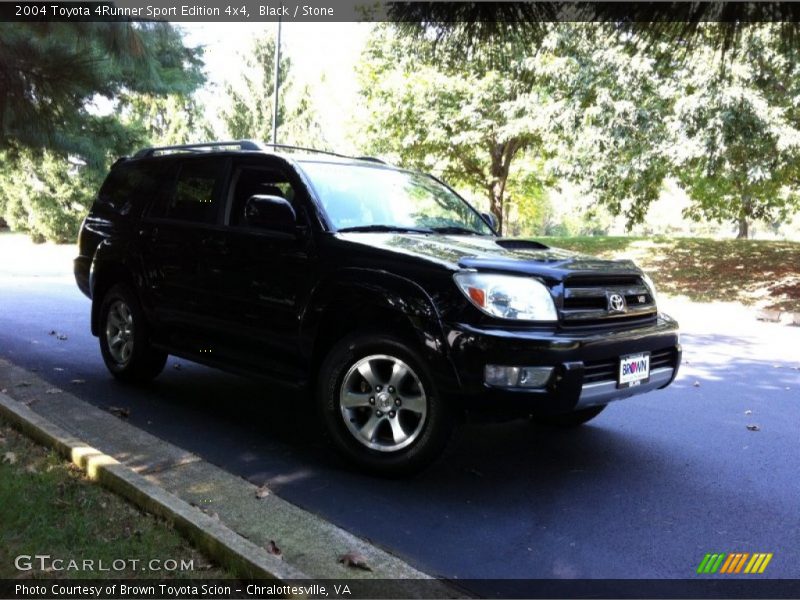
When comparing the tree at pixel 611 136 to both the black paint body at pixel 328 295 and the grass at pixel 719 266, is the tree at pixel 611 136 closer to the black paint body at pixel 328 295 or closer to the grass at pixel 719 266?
the grass at pixel 719 266

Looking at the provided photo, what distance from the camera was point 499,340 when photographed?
12.2 feet

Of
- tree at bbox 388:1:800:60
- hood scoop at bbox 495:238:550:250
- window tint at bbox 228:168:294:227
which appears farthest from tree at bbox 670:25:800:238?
tree at bbox 388:1:800:60

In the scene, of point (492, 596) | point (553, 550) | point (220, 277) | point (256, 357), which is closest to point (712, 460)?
point (553, 550)

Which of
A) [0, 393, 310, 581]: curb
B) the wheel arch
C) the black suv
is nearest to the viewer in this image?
[0, 393, 310, 581]: curb

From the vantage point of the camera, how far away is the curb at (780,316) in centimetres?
1342

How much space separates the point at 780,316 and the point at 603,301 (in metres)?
11.4

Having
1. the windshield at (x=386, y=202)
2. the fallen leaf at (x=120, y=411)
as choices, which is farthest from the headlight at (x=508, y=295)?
the fallen leaf at (x=120, y=411)

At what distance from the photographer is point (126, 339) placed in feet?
20.0

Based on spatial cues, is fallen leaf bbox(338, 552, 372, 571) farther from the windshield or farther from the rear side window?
the rear side window

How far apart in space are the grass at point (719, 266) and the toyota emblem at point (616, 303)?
12023mm

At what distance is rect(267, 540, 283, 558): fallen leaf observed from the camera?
3.07 meters

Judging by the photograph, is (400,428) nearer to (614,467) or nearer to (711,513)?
(614,467)

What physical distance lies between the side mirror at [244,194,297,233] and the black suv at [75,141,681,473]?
0.01 metres

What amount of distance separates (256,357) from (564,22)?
3424 mm
